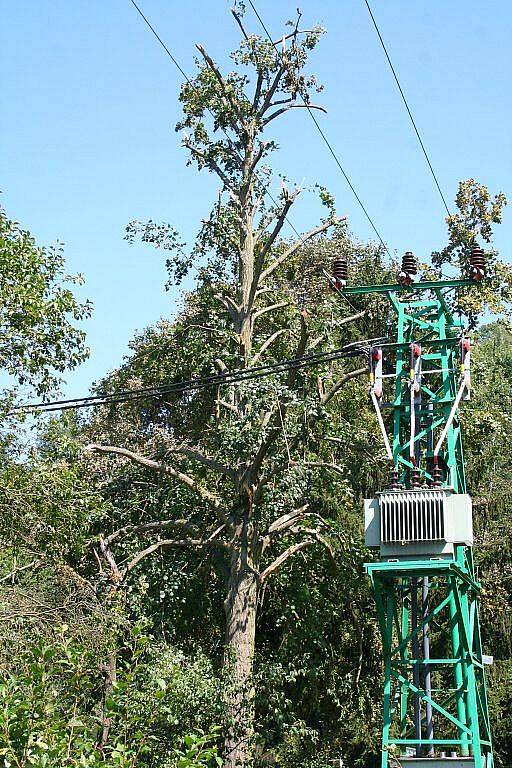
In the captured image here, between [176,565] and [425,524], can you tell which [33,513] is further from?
[176,565]

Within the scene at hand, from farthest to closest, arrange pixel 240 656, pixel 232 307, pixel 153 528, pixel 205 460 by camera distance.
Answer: pixel 232 307 → pixel 153 528 → pixel 205 460 → pixel 240 656

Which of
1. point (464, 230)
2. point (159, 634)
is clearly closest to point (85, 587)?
point (159, 634)

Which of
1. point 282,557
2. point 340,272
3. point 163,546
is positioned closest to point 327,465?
point 282,557

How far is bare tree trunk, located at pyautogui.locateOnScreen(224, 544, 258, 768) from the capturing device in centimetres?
1664

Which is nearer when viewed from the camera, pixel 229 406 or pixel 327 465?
pixel 229 406

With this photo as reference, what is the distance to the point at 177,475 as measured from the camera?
18125 millimetres

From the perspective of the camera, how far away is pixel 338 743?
1991cm

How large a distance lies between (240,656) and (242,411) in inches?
164

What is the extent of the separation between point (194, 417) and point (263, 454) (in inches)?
170

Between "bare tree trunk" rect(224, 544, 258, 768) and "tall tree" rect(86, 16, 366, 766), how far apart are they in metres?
0.02

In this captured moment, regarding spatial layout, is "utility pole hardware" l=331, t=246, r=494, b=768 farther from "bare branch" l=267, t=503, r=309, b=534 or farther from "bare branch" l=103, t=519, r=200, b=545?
"bare branch" l=103, t=519, r=200, b=545

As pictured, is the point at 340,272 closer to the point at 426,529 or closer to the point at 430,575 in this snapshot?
the point at 426,529

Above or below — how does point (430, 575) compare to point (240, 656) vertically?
above

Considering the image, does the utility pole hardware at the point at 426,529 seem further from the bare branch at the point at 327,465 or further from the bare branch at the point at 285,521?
the bare branch at the point at 285,521
